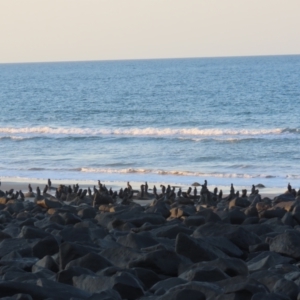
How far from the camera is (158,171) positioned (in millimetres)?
22766

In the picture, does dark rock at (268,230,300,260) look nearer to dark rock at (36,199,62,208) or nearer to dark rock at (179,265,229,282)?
dark rock at (179,265,229,282)

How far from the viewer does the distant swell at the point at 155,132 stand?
115ft

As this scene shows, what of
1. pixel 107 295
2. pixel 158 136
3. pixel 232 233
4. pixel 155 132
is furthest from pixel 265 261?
pixel 155 132

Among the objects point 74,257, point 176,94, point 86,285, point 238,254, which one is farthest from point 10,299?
point 176,94

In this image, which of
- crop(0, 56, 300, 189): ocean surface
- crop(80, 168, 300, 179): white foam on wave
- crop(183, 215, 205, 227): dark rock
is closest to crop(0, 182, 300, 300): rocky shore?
crop(183, 215, 205, 227): dark rock

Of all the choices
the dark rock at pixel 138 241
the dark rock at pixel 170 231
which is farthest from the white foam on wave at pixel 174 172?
the dark rock at pixel 138 241

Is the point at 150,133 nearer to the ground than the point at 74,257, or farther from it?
nearer to the ground

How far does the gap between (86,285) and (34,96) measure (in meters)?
71.1

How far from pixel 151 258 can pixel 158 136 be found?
3008cm

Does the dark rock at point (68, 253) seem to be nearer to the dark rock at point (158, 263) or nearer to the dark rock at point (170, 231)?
the dark rock at point (158, 263)

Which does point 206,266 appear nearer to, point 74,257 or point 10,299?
point 74,257

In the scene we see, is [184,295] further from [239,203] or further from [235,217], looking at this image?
[239,203]

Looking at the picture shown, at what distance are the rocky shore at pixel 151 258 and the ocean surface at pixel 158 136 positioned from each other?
1089 cm

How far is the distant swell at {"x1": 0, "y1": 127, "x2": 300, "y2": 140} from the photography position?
35.0 metres
